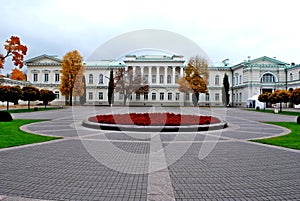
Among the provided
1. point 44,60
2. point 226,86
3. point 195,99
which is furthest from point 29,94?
point 226,86

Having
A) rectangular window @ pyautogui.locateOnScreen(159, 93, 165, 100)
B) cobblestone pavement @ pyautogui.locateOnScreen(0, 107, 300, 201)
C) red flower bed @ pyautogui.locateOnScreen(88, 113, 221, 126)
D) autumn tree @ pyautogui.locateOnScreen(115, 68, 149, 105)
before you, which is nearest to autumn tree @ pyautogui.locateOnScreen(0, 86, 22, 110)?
red flower bed @ pyautogui.locateOnScreen(88, 113, 221, 126)

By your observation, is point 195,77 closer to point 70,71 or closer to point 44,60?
point 70,71

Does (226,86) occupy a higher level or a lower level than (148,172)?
higher

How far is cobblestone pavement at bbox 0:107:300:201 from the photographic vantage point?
423 centimetres

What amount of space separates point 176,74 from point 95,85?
26358 millimetres

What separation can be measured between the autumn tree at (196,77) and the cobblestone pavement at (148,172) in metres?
42.8

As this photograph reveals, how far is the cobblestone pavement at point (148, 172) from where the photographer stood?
13.9 ft

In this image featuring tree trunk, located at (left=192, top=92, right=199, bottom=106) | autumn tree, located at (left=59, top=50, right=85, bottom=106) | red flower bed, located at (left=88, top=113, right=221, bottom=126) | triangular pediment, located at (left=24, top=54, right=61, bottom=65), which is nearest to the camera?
red flower bed, located at (left=88, top=113, right=221, bottom=126)

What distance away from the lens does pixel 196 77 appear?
50938 mm

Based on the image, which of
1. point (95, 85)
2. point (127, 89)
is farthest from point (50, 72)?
point (127, 89)

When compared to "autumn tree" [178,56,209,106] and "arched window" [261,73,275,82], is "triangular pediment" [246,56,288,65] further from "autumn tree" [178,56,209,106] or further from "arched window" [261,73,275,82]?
"autumn tree" [178,56,209,106]

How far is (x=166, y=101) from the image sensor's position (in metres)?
61.9

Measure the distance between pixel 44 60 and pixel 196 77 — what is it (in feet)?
153

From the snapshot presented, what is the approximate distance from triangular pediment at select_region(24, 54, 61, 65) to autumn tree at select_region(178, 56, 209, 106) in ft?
129
